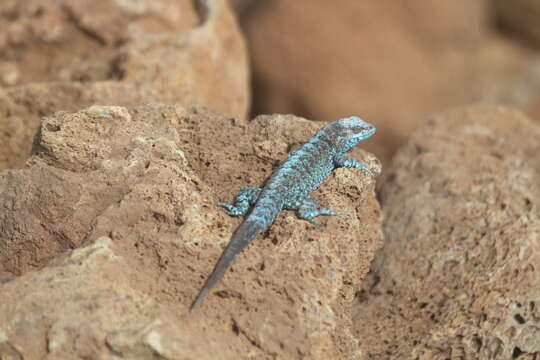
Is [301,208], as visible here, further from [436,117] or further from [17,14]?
[17,14]

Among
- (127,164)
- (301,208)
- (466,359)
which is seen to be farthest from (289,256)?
(466,359)

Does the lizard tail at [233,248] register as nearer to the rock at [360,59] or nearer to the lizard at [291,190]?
the lizard at [291,190]

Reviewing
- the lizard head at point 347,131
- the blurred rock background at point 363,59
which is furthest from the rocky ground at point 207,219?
the blurred rock background at point 363,59

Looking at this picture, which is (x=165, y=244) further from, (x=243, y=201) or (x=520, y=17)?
(x=520, y=17)

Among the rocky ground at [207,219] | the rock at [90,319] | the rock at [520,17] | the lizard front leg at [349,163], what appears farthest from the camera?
the rock at [520,17]

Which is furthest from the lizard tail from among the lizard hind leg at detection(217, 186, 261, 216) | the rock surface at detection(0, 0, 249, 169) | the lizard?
the rock surface at detection(0, 0, 249, 169)
